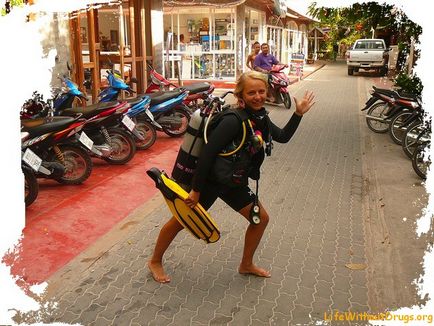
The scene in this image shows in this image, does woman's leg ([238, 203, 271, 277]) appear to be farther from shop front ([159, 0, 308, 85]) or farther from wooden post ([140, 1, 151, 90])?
shop front ([159, 0, 308, 85])

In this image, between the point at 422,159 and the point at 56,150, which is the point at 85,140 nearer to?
the point at 56,150

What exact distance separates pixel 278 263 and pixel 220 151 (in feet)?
4.53

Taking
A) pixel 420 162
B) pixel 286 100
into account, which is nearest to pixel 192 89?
pixel 286 100

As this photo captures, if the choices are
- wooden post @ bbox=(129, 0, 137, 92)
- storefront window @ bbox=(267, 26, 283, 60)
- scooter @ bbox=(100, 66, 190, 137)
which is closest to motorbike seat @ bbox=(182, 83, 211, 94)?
scooter @ bbox=(100, 66, 190, 137)

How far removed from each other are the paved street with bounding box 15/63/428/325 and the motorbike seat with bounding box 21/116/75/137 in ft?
4.55

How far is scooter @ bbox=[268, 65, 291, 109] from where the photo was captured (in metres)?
12.1

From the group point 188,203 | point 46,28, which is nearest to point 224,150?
point 188,203

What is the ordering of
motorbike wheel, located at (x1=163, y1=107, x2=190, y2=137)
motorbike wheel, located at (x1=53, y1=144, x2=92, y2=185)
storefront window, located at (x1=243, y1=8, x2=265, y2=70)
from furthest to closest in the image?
storefront window, located at (x1=243, y1=8, x2=265, y2=70) < motorbike wheel, located at (x1=163, y1=107, x2=190, y2=137) < motorbike wheel, located at (x1=53, y1=144, x2=92, y2=185)

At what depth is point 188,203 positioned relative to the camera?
10.00 ft

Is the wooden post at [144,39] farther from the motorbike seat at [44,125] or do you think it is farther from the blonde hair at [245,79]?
the blonde hair at [245,79]

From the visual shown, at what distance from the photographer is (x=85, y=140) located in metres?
5.77

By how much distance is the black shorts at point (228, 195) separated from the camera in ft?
10.7

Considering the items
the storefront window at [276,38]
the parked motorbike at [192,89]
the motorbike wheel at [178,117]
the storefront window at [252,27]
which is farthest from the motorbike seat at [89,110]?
the storefront window at [276,38]

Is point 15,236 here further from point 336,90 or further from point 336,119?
point 336,90
